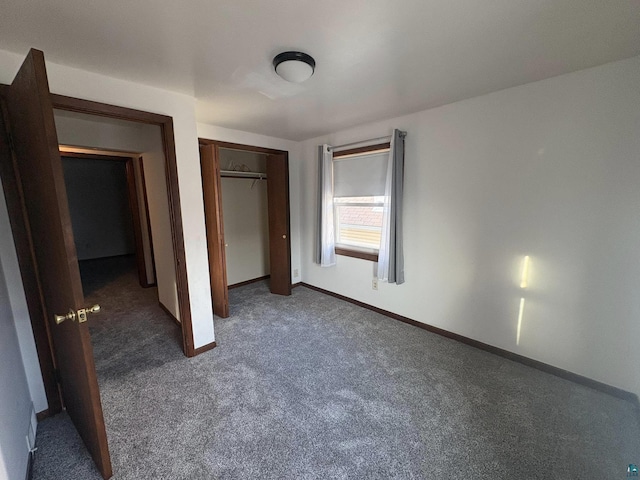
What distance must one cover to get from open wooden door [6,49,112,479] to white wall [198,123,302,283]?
5.80 feet

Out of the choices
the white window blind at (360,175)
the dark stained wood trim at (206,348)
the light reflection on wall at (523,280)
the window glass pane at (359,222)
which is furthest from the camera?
the window glass pane at (359,222)

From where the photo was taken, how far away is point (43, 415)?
5.91ft

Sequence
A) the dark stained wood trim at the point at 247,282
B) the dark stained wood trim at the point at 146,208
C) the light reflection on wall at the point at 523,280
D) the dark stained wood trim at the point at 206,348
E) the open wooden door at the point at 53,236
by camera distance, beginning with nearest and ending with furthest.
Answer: the open wooden door at the point at 53,236 < the light reflection on wall at the point at 523,280 < the dark stained wood trim at the point at 206,348 < the dark stained wood trim at the point at 146,208 < the dark stained wood trim at the point at 247,282

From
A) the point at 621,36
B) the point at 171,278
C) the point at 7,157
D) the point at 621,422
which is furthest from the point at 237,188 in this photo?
the point at 621,422

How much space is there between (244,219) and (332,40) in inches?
130

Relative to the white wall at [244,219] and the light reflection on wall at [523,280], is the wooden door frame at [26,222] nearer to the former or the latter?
the white wall at [244,219]

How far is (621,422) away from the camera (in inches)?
66.7

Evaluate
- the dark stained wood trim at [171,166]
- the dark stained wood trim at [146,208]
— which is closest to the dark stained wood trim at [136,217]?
the dark stained wood trim at [146,208]

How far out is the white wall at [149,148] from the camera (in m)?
2.55

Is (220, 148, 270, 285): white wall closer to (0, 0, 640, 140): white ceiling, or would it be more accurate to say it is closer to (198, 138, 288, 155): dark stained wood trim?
(198, 138, 288, 155): dark stained wood trim

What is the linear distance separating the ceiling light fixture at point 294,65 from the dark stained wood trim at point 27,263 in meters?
1.62

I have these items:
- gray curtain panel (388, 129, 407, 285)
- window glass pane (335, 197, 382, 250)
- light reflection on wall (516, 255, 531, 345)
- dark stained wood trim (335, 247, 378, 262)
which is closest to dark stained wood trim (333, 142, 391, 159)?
gray curtain panel (388, 129, 407, 285)

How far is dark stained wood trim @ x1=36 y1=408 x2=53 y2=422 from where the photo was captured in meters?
1.78

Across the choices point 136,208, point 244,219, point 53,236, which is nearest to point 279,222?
point 244,219
